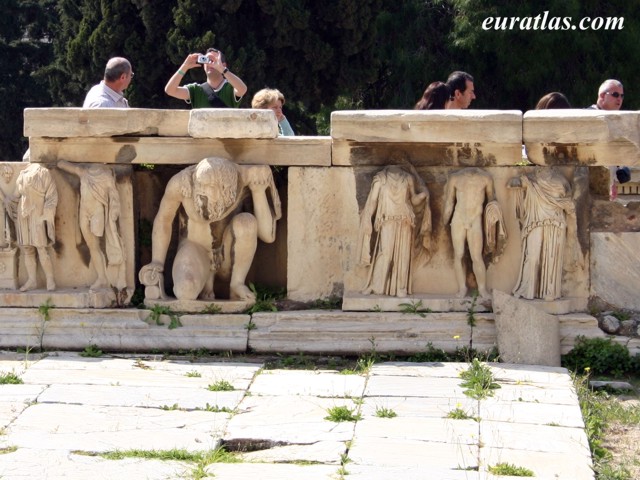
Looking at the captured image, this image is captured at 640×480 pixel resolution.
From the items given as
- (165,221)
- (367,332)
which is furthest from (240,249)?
(367,332)

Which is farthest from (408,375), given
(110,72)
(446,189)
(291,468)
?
(110,72)

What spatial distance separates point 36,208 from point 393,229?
86.8 inches

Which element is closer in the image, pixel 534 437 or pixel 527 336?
pixel 534 437

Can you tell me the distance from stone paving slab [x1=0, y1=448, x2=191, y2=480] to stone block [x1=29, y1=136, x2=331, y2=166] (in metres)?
2.77

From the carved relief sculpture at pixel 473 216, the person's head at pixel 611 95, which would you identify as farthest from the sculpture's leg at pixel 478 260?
the person's head at pixel 611 95

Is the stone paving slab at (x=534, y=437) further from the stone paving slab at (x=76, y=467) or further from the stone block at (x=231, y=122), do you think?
the stone block at (x=231, y=122)

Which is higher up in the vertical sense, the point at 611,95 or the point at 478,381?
the point at 611,95

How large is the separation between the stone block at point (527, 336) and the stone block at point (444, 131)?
97 cm

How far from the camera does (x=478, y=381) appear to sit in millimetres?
6387

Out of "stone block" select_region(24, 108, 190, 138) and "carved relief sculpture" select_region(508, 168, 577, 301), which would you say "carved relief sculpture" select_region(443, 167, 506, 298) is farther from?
"stone block" select_region(24, 108, 190, 138)

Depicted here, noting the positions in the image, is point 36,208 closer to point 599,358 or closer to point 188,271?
point 188,271

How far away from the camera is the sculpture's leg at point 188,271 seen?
24.3 ft

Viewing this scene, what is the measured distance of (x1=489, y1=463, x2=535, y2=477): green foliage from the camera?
492 cm

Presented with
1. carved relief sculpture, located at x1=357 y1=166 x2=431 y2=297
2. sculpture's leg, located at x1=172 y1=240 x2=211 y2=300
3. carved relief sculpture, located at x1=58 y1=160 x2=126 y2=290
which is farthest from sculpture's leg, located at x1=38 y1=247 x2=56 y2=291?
carved relief sculpture, located at x1=357 y1=166 x2=431 y2=297
